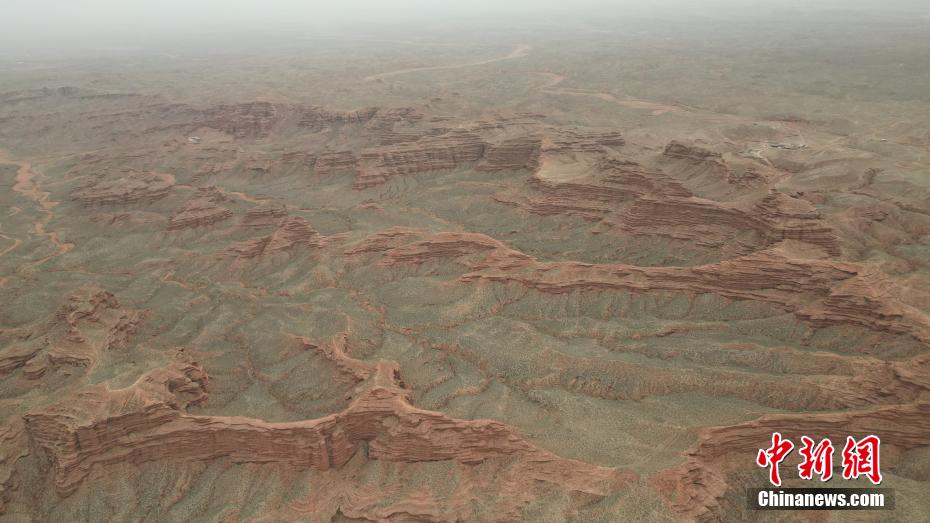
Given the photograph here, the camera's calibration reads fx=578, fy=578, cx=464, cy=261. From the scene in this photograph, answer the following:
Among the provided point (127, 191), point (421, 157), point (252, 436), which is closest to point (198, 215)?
point (127, 191)

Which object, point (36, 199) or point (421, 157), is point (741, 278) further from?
point (36, 199)

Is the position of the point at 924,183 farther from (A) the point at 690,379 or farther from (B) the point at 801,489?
(B) the point at 801,489

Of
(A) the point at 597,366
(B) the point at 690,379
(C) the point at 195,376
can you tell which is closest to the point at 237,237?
(C) the point at 195,376

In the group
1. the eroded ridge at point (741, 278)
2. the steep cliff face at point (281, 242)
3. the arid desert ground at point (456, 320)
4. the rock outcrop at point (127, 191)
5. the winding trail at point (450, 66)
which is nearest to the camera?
the arid desert ground at point (456, 320)

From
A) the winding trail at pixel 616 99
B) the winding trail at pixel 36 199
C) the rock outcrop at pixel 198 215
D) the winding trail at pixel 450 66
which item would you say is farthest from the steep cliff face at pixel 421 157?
the winding trail at pixel 450 66

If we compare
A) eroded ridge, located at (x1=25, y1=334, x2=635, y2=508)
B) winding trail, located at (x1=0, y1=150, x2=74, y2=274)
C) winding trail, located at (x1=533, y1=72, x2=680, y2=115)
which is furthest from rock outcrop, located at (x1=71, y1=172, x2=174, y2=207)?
winding trail, located at (x1=533, y1=72, x2=680, y2=115)

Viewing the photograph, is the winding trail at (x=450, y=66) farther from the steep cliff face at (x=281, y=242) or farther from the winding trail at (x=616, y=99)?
the steep cliff face at (x=281, y=242)

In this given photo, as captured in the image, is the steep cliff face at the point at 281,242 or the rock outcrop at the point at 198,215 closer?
the steep cliff face at the point at 281,242

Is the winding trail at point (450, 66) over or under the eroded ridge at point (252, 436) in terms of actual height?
over

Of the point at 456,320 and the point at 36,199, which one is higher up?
the point at 36,199
